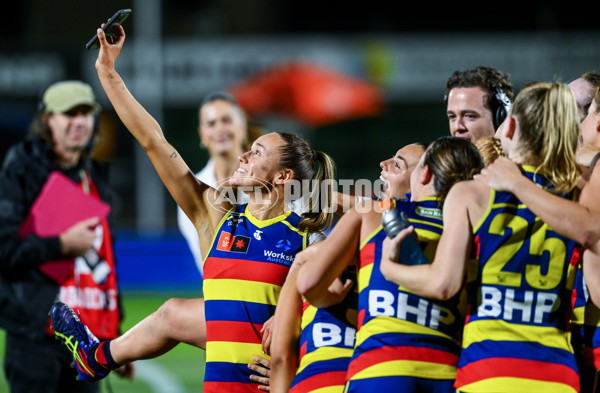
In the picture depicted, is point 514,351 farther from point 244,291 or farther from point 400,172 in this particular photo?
point 244,291

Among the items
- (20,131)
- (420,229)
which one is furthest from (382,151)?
(420,229)

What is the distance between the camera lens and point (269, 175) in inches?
152

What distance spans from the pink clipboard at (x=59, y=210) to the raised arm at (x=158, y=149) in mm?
1543

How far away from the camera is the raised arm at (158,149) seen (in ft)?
12.3

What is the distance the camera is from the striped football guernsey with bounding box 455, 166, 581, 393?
2848mm

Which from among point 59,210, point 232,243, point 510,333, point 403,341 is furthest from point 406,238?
point 59,210

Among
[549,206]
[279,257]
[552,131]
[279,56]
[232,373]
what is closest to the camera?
[549,206]

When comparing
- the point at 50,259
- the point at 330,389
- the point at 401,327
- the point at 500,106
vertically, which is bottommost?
the point at 330,389

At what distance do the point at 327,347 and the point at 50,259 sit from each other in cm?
247

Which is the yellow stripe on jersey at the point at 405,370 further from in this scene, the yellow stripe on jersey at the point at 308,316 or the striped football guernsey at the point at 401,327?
the yellow stripe on jersey at the point at 308,316

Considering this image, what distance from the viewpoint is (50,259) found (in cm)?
504

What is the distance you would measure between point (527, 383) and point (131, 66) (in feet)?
55.2

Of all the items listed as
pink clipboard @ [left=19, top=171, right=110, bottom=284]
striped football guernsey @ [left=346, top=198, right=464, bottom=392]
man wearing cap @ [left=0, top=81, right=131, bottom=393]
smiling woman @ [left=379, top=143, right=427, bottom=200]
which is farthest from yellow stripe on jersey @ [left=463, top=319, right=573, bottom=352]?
pink clipboard @ [left=19, top=171, right=110, bottom=284]

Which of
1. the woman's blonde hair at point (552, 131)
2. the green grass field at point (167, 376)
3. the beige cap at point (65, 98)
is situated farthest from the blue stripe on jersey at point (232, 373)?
the green grass field at point (167, 376)
